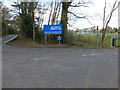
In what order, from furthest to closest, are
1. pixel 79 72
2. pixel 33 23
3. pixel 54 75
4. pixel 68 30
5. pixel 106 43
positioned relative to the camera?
pixel 33 23 → pixel 68 30 → pixel 106 43 → pixel 79 72 → pixel 54 75

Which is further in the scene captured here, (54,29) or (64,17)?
(64,17)

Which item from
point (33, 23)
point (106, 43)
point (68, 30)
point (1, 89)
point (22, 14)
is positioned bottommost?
point (1, 89)

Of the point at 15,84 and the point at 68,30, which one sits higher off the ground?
the point at 68,30

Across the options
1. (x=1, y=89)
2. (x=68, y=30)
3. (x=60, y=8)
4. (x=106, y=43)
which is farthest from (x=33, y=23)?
(x=1, y=89)

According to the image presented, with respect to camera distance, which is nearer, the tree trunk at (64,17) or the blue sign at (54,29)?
the blue sign at (54,29)

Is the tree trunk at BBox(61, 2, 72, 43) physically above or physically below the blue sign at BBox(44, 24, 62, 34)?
above

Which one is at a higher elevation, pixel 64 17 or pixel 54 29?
pixel 64 17

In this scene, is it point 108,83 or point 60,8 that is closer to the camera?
point 108,83

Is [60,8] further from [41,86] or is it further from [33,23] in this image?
[41,86]

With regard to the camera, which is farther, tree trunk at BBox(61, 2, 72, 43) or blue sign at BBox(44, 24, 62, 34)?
tree trunk at BBox(61, 2, 72, 43)

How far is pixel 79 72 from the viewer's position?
370 centimetres

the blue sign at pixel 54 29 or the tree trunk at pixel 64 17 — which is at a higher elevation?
the tree trunk at pixel 64 17

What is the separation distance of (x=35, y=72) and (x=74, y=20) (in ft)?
32.3

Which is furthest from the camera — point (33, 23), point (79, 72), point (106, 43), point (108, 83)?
point (33, 23)
